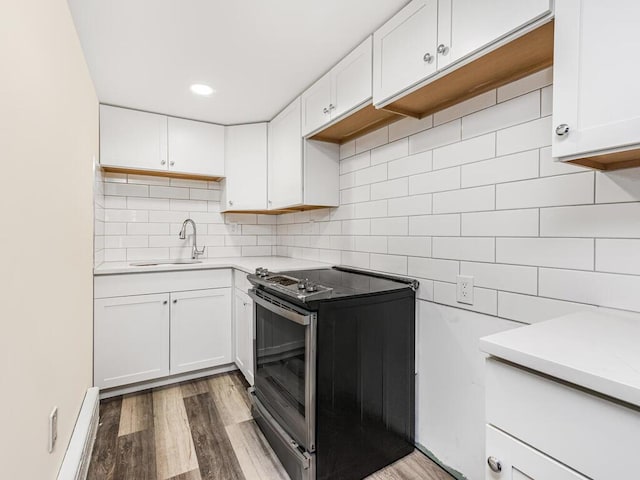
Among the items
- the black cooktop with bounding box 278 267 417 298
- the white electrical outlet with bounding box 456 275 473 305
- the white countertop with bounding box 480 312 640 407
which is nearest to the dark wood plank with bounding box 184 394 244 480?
the black cooktop with bounding box 278 267 417 298

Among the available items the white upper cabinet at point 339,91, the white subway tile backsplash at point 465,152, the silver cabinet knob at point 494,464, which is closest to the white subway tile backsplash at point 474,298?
the white subway tile backsplash at point 465,152

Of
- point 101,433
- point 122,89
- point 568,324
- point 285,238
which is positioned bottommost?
point 101,433

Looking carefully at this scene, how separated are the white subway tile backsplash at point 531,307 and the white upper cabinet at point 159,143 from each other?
2.47m

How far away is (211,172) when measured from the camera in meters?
2.93

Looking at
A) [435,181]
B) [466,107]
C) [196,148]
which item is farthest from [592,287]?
[196,148]

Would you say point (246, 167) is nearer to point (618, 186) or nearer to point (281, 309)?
point (281, 309)

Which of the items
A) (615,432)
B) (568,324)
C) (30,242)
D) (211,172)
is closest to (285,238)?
(211,172)

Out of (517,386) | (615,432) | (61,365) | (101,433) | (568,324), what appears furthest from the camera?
(101,433)

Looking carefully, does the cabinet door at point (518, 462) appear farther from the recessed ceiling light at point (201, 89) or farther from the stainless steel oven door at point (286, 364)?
the recessed ceiling light at point (201, 89)

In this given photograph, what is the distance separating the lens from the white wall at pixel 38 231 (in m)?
0.87

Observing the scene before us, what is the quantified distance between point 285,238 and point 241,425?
1744mm

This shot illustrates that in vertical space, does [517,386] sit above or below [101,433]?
above

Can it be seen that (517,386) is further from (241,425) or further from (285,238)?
(285,238)

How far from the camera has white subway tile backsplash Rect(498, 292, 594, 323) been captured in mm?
1162
